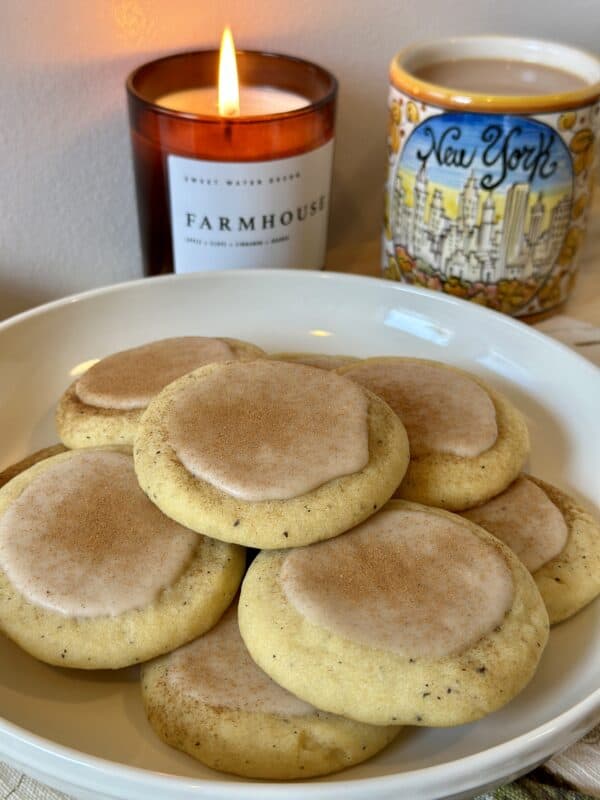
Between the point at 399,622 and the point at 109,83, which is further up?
the point at 109,83

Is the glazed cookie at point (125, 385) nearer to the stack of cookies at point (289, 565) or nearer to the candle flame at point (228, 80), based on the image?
the stack of cookies at point (289, 565)

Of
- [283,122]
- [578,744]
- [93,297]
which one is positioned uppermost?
[283,122]

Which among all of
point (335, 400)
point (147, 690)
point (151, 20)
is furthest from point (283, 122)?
point (147, 690)

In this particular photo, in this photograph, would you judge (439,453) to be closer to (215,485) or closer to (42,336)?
(215,485)

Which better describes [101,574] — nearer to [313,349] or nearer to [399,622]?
[399,622]

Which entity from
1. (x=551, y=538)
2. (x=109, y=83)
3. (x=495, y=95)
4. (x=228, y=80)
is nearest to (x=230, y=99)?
(x=228, y=80)

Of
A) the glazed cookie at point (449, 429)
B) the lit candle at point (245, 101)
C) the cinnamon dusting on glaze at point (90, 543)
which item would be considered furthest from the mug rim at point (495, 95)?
the cinnamon dusting on glaze at point (90, 543)
